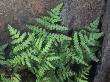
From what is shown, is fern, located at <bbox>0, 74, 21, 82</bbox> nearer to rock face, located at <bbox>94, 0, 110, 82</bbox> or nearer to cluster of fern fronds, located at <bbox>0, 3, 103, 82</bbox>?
cluster of fern fronds, located at <bbox>0, 3, 103, 82</bbox>

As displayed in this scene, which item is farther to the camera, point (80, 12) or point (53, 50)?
point (80, 12)

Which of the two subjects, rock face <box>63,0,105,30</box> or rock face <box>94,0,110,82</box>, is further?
rock face <box>63,0,105,30</box>

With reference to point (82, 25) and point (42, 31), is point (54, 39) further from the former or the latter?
point (82, 25)

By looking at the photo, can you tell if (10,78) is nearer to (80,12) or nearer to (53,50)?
(53,50)

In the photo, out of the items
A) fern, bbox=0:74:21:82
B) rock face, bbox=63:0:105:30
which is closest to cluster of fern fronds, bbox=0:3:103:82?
fern, bbox=0:74:21:82

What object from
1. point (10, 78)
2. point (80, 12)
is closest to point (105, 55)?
point (80, 12)
